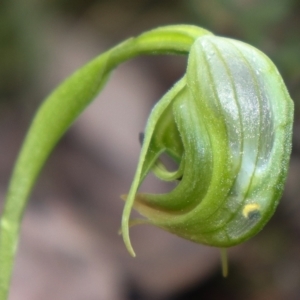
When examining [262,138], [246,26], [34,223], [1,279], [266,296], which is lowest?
[266,296]

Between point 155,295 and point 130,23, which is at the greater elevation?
point 130,23

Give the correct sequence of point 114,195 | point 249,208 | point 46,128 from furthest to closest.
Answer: point 114,195
point 46,128
point 249,208

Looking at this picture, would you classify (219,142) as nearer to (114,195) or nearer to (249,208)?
(249,208)

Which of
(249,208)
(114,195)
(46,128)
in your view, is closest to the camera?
(249,208)

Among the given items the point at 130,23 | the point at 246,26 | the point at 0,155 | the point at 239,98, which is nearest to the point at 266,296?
the point at 246,26

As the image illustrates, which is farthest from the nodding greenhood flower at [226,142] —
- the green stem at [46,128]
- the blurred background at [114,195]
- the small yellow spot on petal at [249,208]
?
the blurred background at [114,195]

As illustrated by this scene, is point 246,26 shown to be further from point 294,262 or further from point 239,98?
point 239,98

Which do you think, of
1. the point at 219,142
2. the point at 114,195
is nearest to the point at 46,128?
the point at 219,142
